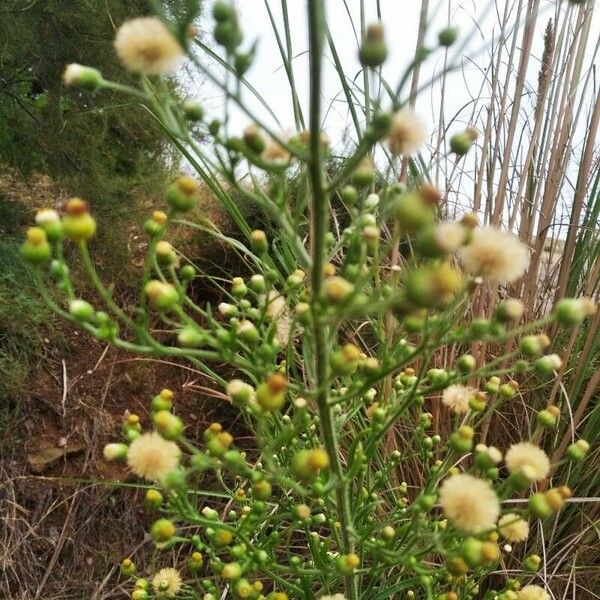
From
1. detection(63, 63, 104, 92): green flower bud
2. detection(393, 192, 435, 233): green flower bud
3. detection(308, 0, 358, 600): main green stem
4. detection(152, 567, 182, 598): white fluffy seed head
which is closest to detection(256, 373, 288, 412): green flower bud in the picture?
detection(308, 0, 358, 600): main green stem

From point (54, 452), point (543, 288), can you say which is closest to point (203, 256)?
point (54, 452)

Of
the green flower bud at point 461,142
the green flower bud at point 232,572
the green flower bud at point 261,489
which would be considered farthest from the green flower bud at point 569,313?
the green flower bud at point 232,572

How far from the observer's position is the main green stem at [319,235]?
345mm

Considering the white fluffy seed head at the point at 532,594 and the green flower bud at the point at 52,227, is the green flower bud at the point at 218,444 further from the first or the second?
the white fluffy seed head at the point at 532,594

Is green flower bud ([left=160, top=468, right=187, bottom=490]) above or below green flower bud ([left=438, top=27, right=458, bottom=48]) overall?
below

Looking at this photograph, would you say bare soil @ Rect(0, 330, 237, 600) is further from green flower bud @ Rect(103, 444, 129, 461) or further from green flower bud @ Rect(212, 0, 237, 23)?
green flower bud @ Rect(212, 0, 237, 23)

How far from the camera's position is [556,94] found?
1.25 metres

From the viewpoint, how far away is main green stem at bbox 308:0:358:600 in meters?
0.35

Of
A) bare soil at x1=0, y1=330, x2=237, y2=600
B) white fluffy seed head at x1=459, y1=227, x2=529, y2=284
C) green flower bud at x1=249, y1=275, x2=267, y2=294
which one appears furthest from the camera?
bare soil at x1=0, y1=330, x2=237, y2=600

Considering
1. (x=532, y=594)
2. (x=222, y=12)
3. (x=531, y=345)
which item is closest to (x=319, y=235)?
(x=222, y=12)

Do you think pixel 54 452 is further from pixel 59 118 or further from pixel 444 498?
pixel 444 498

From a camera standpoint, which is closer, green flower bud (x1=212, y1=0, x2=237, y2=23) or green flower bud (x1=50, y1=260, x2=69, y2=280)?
green flower bud (x1=212, y1=0, x2=237, y2=23)

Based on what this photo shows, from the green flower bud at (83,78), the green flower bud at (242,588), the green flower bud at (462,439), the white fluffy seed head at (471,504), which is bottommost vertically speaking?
the green flower bud at (242,588)

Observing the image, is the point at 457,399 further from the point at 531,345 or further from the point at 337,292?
the point at 337,292
